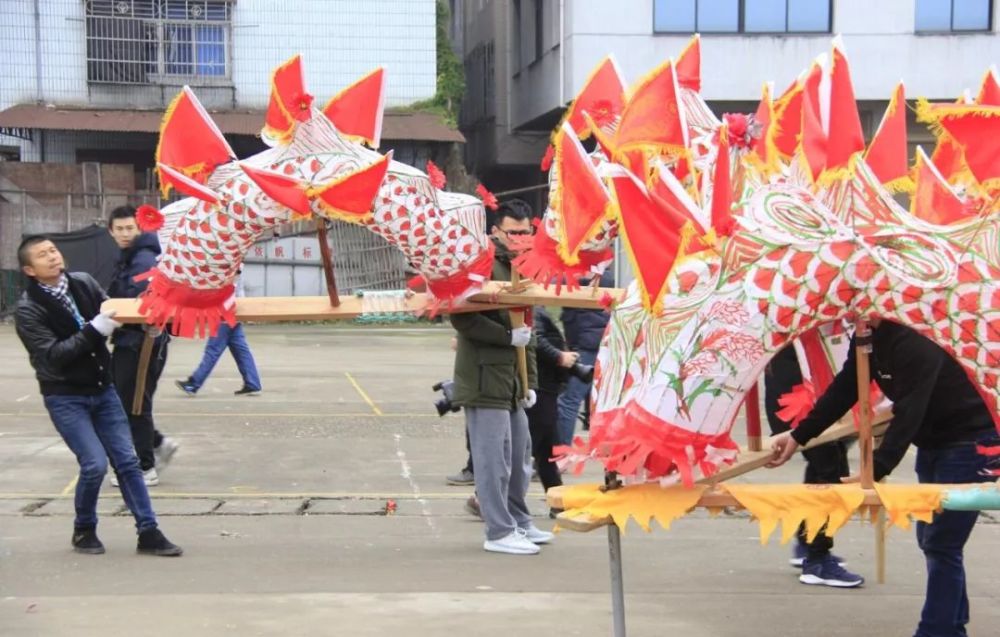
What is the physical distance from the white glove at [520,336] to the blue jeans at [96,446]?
2.11m

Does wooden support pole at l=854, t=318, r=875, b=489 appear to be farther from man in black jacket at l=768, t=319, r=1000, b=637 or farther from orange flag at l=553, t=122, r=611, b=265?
orange flag at l=553, t=122, r=611, b=265

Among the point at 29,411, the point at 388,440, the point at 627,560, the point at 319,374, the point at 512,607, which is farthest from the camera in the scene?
the point at 319,374

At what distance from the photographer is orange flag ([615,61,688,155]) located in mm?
4207

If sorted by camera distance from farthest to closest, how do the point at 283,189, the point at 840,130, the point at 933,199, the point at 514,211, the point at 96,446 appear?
the point at 514,211 → the point at 96,446 → the point at 283,189 → the point at 933,199 → the point at 840,130

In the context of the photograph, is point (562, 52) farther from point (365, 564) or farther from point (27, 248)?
point (365, 564)

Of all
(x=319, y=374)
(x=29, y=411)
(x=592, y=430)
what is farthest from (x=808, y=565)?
(x=319, y=374)

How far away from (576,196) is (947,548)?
2041mm

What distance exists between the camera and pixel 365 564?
652 cm

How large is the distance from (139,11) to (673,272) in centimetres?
2037

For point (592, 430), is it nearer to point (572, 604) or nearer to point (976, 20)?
point (572, 604)

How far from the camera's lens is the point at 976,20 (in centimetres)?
2194

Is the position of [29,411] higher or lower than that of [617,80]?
lower

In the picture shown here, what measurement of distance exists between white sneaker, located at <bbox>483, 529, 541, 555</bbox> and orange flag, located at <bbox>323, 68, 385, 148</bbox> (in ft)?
7.47

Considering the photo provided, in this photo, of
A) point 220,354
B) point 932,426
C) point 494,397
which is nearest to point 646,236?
point 932,426
